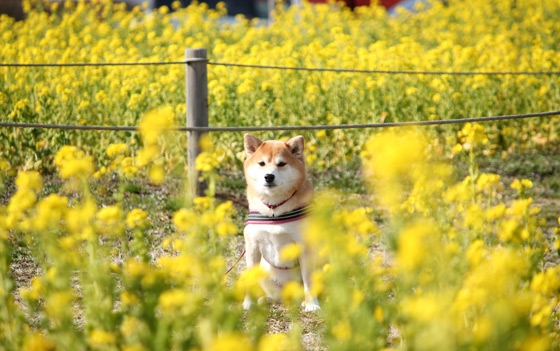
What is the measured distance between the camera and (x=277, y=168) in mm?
3557

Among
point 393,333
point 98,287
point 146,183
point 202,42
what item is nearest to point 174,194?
point 146,183

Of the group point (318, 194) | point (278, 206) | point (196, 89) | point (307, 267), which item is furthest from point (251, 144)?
point (196, 89)

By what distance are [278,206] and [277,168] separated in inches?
7.8

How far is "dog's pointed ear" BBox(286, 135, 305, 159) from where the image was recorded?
144 inches

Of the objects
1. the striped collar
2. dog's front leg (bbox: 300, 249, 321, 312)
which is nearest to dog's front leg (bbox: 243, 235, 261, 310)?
the striped collar

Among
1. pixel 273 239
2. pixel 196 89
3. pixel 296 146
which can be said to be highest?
pixel 196 89

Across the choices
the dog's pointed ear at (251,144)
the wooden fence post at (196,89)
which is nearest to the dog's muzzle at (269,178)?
the dog's pointed ear at (251,144)

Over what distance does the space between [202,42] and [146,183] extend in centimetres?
446

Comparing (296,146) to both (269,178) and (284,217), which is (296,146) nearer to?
(269,178)

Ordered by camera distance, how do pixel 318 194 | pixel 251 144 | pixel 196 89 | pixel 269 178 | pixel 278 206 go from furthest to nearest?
pixel 196 89 → pixel 318 194 → pixel 251 144 → pixel 278 206 → pixel 269 178

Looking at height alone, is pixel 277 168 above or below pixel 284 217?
above

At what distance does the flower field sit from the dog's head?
34 cm

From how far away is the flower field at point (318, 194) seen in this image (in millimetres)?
2086

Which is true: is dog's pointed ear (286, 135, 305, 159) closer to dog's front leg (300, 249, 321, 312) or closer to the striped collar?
the striped collar
